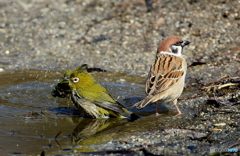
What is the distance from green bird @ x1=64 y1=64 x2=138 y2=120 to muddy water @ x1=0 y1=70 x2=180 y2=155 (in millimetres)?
155

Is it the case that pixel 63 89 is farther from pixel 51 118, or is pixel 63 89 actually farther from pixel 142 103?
pixel 142 103

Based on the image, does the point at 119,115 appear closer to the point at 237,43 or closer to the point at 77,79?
the point at 77,79

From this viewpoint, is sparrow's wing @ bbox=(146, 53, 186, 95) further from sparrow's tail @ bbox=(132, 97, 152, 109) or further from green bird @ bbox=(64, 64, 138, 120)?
green bird @ bbox=(64, 64, 138, 120)

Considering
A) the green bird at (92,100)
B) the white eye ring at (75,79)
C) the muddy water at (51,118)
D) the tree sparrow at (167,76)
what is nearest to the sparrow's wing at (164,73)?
the tree sparrow at (167,76)

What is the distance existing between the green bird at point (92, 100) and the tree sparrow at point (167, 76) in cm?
52

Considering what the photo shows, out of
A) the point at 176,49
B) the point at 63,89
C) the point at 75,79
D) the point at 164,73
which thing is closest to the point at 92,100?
the point at 75,79

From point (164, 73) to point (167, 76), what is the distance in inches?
2.9

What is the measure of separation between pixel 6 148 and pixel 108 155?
1.49m

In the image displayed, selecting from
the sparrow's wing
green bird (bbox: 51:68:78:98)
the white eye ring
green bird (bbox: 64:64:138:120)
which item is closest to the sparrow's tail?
the sparrow's wing

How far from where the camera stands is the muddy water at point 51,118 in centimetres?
573

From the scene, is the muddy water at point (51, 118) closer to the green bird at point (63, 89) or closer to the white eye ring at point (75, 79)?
the green bird at point (63, 89)

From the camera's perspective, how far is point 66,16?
1316 centimetres

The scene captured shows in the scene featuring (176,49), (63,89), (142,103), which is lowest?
(142,103)

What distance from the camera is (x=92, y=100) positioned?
7062 mm
